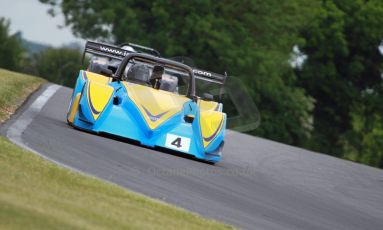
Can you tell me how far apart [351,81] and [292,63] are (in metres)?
6.36

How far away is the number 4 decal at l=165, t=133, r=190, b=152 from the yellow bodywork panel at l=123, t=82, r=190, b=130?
25 centimetres

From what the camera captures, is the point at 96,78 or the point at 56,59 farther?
the point at 56,59

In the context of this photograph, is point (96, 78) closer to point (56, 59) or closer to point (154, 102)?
point (154, 102)

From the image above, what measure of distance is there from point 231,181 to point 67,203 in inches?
186

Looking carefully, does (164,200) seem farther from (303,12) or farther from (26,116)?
(303,12)

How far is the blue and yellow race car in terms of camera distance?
13297 millimetres

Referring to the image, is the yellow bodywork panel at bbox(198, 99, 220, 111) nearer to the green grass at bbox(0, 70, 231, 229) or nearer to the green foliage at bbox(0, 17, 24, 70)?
the green grass at bbox(0, 70, 231, 229)

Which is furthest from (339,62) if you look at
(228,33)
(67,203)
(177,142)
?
(67,203)

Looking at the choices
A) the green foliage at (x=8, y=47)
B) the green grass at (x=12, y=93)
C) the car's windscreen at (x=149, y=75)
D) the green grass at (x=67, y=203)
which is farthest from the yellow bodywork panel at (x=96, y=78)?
the green foliage at (x=8, y=47)

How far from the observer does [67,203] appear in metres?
7.59

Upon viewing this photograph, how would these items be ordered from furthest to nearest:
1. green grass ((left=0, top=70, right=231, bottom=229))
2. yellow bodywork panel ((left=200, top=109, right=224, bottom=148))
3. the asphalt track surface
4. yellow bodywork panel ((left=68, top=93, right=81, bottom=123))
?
1. yellow bodywork panel ((left=68, top=93, right=81, bottom=123))
2. yellow bodywork panel ((left=200, top=109, right=224, bottom=148))
3. the asphalt track surface
4. green grass ((left=0, top=70, right=231, bottom=229))

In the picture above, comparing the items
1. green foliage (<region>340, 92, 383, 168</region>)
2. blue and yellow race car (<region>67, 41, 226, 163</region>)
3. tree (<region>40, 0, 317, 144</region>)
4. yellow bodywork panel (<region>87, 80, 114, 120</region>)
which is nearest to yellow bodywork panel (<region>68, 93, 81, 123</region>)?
blue and yellow race car (<region>67, 41, 226, 163</region>)

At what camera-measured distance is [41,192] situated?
7844 millimetres

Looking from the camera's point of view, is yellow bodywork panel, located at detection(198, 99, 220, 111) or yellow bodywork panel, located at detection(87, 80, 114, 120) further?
yellow bodywork panel, located at detection(198, 99, 220, 111)
